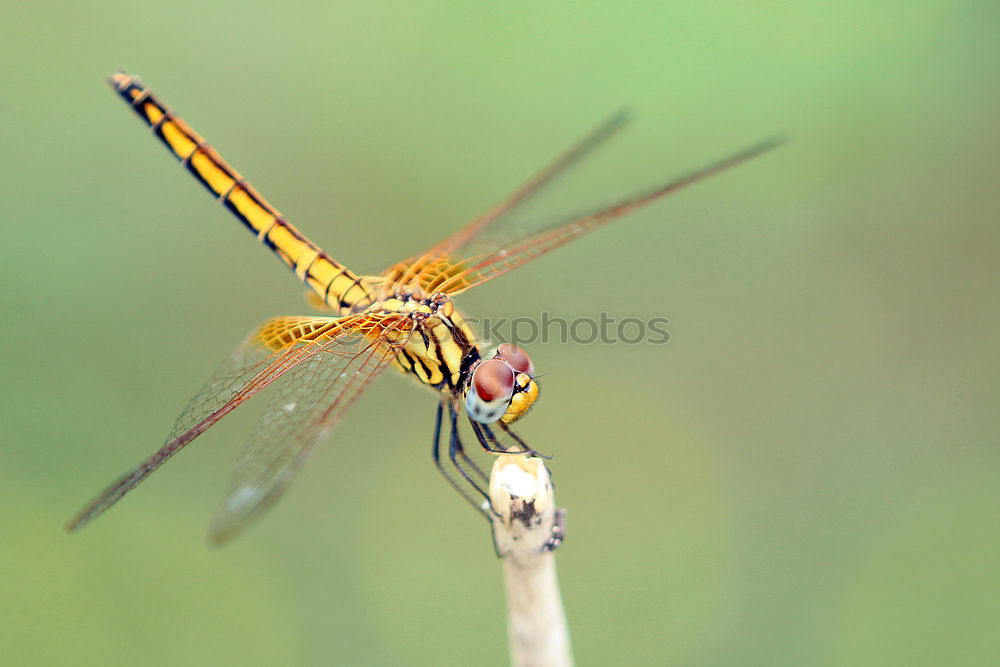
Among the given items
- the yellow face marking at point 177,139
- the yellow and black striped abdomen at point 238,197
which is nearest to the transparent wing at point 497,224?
the yellow and black striped abdomen at point 238,197

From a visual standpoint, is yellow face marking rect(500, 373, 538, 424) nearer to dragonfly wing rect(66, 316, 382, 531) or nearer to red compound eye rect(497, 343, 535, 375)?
red compound eye rect(497, 343, 535, 375)

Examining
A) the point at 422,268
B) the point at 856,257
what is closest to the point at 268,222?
the point at 422,268

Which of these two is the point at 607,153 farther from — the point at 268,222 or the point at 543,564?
the point at 543,564

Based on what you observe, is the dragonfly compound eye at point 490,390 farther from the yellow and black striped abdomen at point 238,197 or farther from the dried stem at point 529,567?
the yellow and black striped abdomen at point 238,197

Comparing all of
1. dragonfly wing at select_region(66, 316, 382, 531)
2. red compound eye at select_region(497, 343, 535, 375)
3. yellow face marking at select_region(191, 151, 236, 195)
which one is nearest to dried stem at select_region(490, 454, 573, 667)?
red compound eye at select_region(497, 343, 535, 375)

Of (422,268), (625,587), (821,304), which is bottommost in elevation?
(625,587)
